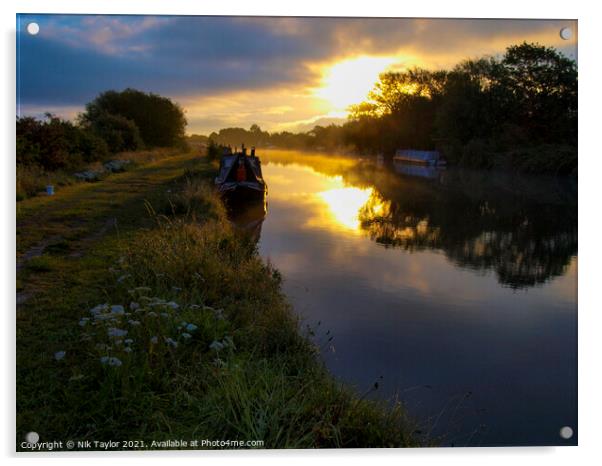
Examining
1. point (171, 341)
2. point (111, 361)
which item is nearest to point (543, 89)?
point (171, 341)

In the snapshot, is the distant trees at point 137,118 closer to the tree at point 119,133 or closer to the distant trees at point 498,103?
the tree at point 119,133

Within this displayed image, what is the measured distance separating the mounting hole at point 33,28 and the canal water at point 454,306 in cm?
443

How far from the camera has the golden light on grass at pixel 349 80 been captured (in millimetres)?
5738

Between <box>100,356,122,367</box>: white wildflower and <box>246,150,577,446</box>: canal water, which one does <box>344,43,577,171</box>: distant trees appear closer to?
<box>246,150,577,446</box>: canal water

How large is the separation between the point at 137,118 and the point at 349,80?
765 cm

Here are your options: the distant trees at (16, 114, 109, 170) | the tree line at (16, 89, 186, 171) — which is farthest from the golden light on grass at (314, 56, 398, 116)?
the distant trees at (16, 114, 109, 170)

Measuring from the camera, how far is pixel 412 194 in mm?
22453

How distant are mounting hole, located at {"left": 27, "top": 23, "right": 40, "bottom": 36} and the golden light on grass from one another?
2.91 meters

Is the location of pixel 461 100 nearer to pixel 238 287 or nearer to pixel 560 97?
pixel 560 97

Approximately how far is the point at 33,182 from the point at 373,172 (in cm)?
1902

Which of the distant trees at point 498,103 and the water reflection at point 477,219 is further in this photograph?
the water reflection at point 477,219

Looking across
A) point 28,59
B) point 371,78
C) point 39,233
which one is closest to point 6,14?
point 28,59

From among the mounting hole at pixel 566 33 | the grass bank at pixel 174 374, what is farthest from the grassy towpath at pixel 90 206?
the mounting hole at pixel 566 33

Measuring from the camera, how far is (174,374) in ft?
14.8
